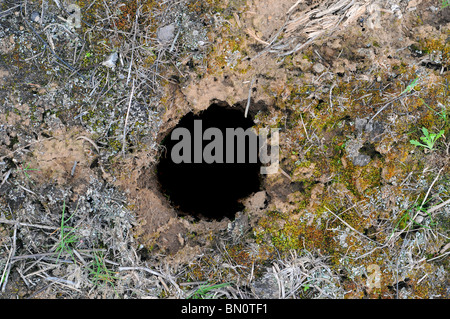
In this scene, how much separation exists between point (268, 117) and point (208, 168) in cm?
67

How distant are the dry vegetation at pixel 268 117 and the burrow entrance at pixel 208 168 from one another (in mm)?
200

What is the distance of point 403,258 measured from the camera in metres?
2.24

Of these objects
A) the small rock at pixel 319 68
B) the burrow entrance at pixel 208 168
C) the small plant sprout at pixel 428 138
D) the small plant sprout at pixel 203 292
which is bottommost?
the small plant sprout at pixel 203 292

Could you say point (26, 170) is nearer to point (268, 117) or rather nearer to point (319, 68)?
point (268, 117)

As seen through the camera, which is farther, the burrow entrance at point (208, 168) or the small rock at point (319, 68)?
the burrow entrance at point (208, 168)

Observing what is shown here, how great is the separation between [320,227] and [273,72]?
50.8 inches

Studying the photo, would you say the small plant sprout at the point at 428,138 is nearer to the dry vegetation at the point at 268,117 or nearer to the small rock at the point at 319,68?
the dry vegetation at the point at 268,117

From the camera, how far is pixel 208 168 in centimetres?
246

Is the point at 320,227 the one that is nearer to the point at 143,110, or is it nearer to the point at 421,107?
the point at 421,107

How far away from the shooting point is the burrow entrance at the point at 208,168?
7.82ft

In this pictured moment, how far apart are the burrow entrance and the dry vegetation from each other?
0.20 m

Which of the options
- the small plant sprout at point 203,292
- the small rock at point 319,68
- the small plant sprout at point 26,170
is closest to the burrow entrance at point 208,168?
the small plant sprout at point 203,292

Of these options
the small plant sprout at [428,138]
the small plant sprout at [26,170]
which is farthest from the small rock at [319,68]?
the small plant sprout at [26,170]

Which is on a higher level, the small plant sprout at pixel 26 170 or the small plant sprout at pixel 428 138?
the small plant sprout at pixel 428 138
